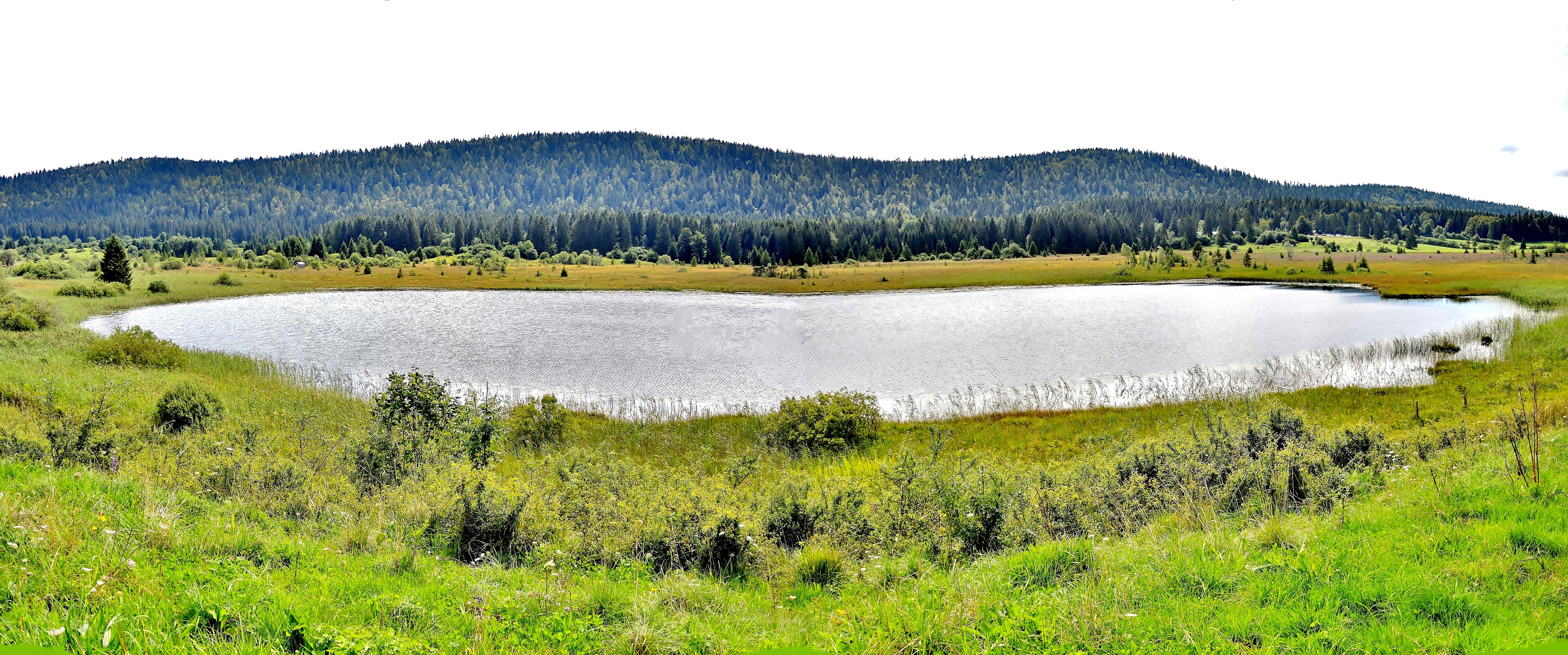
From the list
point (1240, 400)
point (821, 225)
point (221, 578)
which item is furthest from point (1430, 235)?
point (221, 578)

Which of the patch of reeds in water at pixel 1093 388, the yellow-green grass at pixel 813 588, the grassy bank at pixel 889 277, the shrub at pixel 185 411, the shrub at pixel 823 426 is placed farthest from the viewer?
the grassy bank at pixel 889 277

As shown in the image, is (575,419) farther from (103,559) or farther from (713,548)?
(103,559)

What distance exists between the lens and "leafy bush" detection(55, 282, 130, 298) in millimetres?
56531

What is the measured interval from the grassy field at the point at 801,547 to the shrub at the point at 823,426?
2263 millimetres

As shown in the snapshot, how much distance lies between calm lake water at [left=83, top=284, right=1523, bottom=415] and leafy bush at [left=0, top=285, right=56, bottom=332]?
522 cm

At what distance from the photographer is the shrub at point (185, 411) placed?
1611cm

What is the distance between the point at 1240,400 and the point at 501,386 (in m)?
26.5

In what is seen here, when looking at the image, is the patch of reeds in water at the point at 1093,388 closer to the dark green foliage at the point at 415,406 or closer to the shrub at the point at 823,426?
the shrub at the point at 823,426

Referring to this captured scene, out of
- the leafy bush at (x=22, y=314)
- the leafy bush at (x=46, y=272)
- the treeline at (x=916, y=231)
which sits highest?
the treeline at (x=916, y=231)

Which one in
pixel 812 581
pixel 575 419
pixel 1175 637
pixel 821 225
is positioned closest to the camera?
pixel 1175 637

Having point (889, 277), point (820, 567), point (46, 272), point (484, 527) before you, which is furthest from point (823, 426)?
point (46, 272)

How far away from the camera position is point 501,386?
91.5ft

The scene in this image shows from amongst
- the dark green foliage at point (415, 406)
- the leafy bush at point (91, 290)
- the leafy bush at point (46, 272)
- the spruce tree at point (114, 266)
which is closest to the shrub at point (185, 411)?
the dark green foliage at point (415, 406)

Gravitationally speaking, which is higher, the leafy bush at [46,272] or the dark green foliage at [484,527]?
the leafy bush at [46,272]
